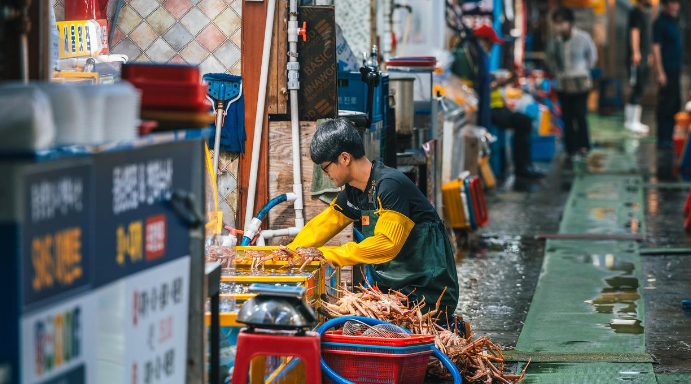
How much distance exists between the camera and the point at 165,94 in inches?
141

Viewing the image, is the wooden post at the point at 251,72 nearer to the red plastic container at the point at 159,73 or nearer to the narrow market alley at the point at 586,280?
the narrow market alley at the point at 586,280

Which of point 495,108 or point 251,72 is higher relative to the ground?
point 251,72

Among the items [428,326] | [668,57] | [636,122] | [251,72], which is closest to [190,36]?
[251,72]

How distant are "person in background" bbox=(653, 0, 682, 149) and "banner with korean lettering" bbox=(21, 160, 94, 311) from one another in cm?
1682

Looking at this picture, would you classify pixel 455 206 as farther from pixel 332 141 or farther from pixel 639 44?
pixel 639 44

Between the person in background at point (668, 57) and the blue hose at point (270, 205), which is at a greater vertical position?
the person in background at point (668, 57)

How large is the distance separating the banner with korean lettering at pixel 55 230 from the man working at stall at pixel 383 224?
2788mm

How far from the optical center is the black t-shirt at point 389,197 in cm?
603

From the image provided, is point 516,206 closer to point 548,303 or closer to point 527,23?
point 548,303

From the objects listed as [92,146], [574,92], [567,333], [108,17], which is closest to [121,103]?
[92,146]

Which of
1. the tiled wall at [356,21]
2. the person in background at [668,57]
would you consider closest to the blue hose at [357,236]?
the tiled wall at [356,21]

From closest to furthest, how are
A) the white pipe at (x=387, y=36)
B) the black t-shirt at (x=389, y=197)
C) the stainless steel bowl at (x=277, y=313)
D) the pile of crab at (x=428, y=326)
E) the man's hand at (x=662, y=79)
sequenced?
1. the stainless steel bowl at (x=277, y=313)
2. the pile of crab at (x=428, y=326)
3. the black t-shirt at (x=389, y=197)
4. the white pipe at (x=387, y=36)
5. the man's hand at (x=662, y=79)

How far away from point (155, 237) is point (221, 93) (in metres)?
3.58

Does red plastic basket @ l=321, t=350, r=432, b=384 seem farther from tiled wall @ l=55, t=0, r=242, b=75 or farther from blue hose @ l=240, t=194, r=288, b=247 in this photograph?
tiled wall @ l=55, t=0, r=242, b=75
